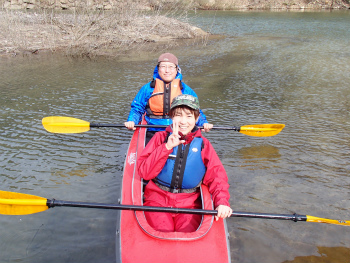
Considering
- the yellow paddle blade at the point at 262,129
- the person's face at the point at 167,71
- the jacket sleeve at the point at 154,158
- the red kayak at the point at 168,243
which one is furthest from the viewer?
the yellow paddle blade at the point at 262,129

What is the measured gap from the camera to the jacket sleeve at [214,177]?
254cm

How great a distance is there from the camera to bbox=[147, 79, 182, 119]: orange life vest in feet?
13.6

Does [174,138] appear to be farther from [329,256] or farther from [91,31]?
[91,31]

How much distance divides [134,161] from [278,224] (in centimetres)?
164

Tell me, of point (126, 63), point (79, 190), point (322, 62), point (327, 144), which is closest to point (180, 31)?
point (126, 63)

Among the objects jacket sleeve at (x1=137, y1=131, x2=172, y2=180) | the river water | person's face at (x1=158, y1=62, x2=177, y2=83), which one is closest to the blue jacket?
person's face at (x1=158, y1=62, x2=177, y2=83)

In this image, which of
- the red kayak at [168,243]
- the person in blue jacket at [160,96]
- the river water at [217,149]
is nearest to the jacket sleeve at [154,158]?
the red kayak at [168,243]

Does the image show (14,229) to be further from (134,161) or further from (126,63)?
(126,63)

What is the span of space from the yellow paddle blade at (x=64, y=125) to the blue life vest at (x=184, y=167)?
233 centimetres

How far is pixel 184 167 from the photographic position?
259 centimetres

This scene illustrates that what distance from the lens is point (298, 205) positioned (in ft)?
11.0

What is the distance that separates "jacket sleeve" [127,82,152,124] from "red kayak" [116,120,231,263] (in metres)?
1.90

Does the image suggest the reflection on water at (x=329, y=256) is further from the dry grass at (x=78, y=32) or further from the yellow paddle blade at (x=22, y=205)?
the dry grass at (x=78, y=32)

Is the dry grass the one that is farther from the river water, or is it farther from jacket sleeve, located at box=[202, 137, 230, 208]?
jacket sleeve, located at box=[202, 137, 230, 208]
